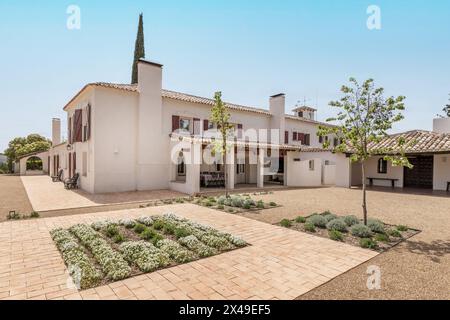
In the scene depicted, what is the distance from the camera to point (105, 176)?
14.8m

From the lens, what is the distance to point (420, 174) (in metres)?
19.2

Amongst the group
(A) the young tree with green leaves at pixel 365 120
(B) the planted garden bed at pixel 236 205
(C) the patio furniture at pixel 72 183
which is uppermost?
(A) the young tree with green leaves at pixel 365 120

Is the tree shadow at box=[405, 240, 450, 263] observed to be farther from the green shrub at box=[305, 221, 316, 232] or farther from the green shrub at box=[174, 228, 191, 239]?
the green shrub at box=[174, 228, 191, 239]

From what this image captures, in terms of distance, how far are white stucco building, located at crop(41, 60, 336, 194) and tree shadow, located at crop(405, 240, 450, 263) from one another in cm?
1004

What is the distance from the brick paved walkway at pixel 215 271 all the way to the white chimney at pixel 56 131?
2594cm

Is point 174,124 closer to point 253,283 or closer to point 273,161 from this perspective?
point 273,161

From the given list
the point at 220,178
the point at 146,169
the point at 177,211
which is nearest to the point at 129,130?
the point at 146,169

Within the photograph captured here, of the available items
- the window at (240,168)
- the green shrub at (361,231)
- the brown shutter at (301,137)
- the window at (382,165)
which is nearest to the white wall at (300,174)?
the window at (240,168)

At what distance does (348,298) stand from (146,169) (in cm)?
1450

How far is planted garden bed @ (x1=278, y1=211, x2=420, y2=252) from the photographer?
6.02m

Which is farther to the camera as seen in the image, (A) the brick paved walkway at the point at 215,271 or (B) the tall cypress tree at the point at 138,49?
(B) the tall cypress tree at the point at 138,49

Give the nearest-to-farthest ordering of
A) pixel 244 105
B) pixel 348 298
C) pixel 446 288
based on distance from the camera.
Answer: pixel 348 298
pixel 446 288
pixel 244 105

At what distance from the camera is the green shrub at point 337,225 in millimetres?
6966

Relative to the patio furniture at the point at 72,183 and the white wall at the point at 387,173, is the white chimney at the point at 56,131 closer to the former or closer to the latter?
the patio furniture at the point at 72,183
